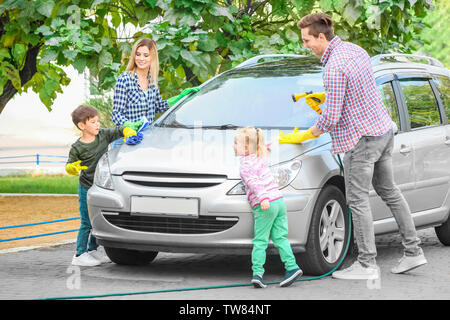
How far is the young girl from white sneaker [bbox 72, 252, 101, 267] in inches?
71.1

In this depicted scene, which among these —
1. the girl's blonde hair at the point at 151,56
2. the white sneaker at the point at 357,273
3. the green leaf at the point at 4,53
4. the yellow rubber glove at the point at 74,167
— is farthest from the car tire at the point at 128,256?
the green leaf at the point at 4,53

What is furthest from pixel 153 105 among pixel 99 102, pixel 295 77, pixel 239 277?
pixel 99 102

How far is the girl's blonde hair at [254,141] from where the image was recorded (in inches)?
249

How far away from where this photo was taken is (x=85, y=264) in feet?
24.8

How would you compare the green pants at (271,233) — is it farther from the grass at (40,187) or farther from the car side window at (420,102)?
the grass at (40,187)

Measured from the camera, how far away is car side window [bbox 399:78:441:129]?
8.02 meters

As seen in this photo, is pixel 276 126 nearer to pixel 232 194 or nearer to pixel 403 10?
pixel 232 194

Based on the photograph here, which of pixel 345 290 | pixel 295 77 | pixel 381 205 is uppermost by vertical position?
pixel 295 77

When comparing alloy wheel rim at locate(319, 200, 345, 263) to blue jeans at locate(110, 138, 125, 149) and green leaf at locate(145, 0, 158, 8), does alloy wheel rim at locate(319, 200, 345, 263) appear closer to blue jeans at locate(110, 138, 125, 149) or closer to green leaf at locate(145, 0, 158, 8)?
blue jeans at locate(110, 138, 125, 149)

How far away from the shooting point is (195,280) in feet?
22.0

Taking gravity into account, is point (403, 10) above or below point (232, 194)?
above

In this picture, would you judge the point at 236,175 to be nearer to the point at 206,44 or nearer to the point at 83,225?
the point at 83,225

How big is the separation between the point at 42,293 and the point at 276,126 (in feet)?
7.22

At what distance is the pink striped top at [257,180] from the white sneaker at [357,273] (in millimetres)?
865
